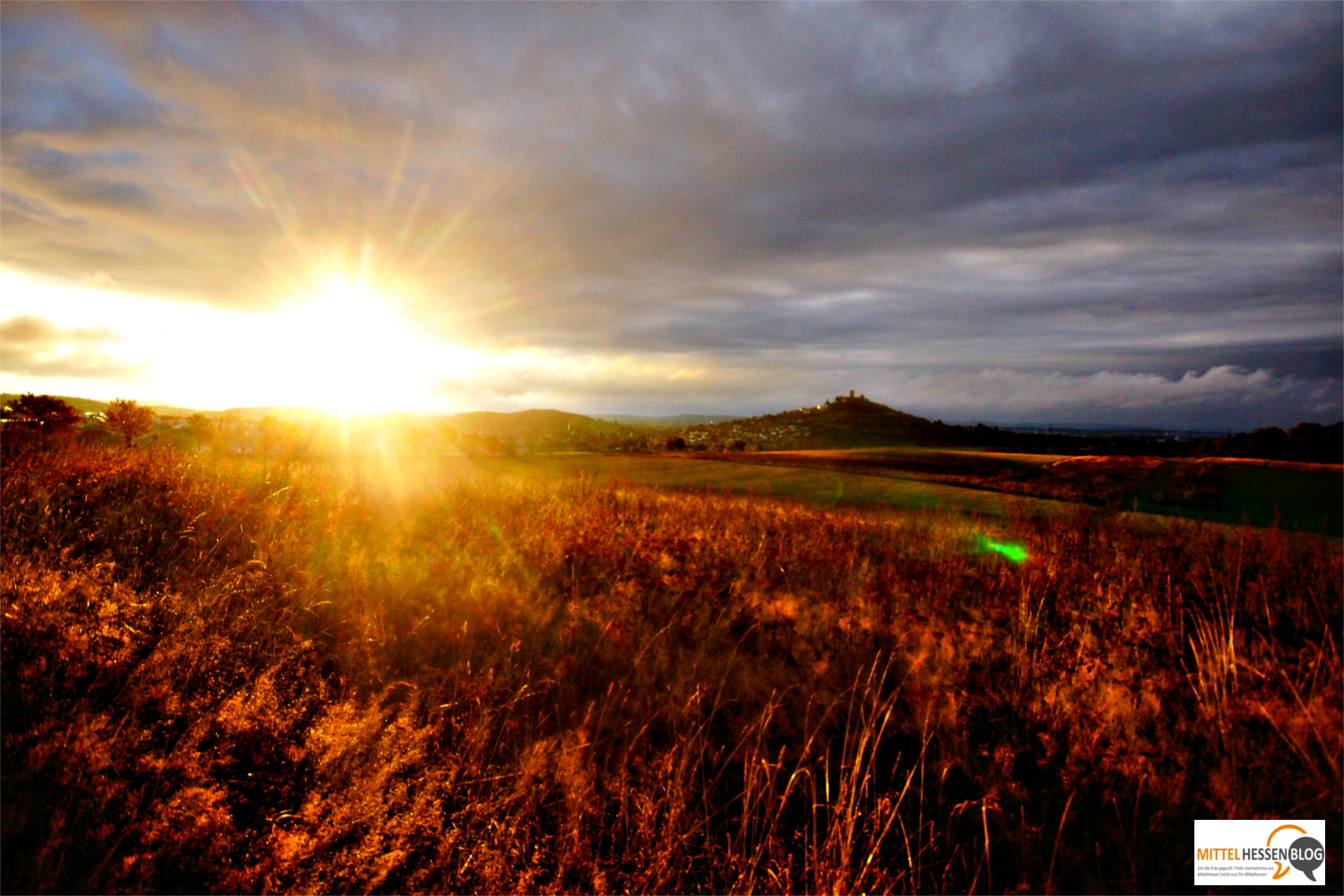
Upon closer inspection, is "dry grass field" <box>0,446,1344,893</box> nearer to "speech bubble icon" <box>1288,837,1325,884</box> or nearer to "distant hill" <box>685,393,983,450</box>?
"speech bubble icon" <box>1288,837,1325,884</box>

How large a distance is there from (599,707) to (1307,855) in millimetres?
4977

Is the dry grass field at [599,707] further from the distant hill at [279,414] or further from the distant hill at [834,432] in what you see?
the distant hill at [834,432]

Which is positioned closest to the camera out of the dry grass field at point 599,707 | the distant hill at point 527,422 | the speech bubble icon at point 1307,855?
the dry grass field at point 599,707

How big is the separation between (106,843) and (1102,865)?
5.91m

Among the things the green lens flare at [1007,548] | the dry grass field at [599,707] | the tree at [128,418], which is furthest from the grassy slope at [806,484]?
the dry grass field at [599,707]

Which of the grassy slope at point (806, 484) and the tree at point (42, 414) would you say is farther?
the grassy slope at point (806, 484)

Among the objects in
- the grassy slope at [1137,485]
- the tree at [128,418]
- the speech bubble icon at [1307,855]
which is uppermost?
the tree at [128,418]

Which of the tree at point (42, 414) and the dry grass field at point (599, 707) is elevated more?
the tree at point (42, 414)

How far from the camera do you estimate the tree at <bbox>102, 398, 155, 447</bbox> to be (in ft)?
37.3

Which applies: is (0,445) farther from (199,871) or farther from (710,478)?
(710,478)

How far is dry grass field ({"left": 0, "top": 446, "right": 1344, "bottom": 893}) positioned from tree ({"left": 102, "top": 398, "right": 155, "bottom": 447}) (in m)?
2.95

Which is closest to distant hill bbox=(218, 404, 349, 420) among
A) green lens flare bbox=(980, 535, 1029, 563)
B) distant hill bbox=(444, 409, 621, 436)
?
green lens flare bbox=(980, 535, 1029, 563)

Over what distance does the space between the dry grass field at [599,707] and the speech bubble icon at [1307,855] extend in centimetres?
9

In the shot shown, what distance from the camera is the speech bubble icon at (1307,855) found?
3738 mm
